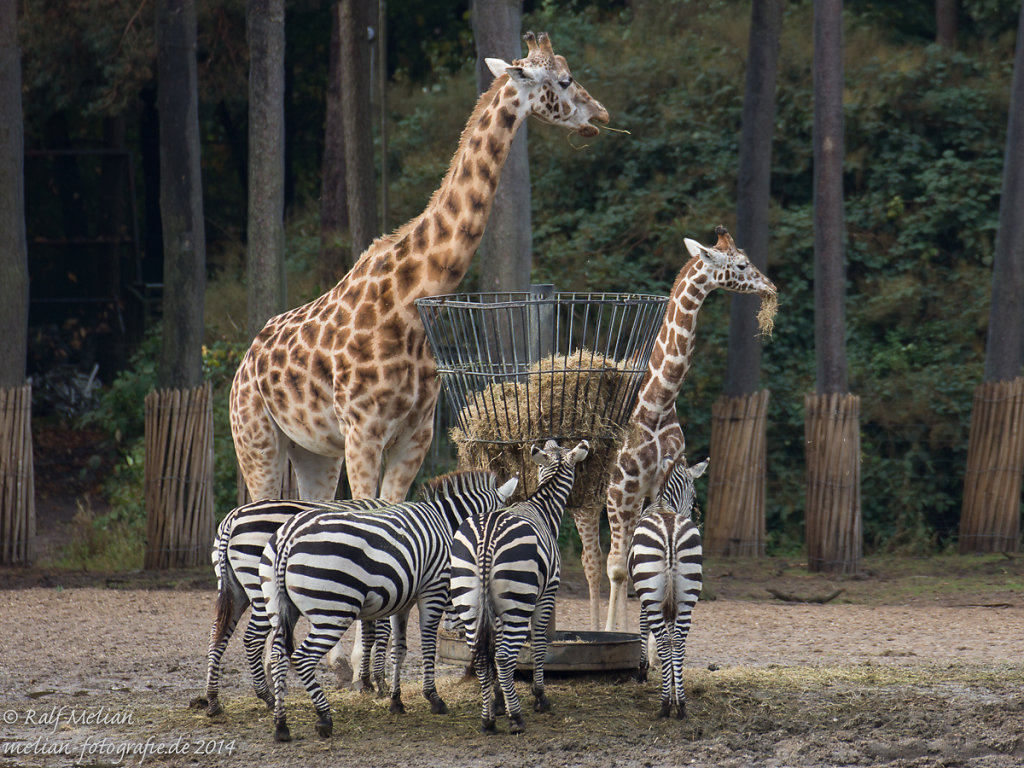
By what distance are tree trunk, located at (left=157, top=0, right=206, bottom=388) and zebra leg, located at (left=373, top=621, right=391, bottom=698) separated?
245 inches

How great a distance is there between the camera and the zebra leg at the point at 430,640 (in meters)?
5.93

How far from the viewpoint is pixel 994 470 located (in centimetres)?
1155

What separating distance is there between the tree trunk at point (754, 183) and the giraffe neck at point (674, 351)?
15.3ft

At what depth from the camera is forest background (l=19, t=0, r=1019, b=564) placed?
44.1 feet

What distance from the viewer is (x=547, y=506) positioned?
20.0 ft

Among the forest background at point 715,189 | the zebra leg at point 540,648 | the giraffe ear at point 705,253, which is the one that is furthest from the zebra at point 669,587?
the forest background at point 715,189

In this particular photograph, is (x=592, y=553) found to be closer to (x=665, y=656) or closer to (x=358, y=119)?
(x=665, y=656)

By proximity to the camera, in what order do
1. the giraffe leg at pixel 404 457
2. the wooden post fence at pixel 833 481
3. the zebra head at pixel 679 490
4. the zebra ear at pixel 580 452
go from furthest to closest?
the wooden post fence at pixel 833 481 → the giraffe leg at pixel 404 457 → the zebra head at pixel 679 490 → the zebra ear at pixel 580 452

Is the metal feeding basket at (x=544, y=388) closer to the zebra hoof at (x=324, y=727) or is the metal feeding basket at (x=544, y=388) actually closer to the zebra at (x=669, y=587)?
the zebra at (x=669, y=587)

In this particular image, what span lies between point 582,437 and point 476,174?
152 cm

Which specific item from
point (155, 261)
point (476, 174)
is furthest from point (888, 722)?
point (155, 261)

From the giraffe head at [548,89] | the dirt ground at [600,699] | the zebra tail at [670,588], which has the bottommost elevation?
the dirt ground at [600,699]

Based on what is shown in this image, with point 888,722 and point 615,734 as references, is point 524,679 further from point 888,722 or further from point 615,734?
point 888,722

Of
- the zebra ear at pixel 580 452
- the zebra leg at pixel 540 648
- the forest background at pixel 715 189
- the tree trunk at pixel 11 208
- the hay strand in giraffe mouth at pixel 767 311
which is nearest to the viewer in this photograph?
the zebra leg at pixel 540 648
